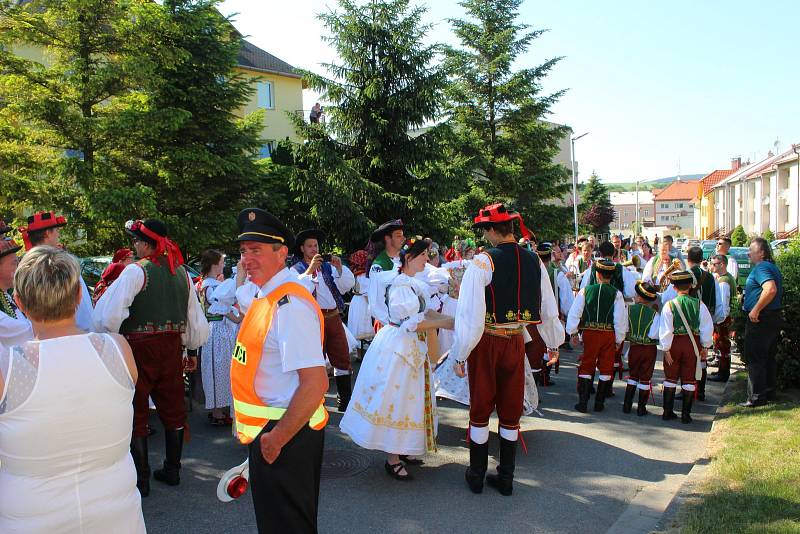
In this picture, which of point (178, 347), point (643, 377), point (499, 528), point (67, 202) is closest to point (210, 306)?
point (178, 347)

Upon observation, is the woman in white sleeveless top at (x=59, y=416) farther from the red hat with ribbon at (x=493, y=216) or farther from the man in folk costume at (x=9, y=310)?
the red hat with ribbon at (x=493, y=216)

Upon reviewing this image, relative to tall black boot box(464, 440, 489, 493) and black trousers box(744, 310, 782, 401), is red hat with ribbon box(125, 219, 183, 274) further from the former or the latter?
black trousers box(744, 310, 782, 401)


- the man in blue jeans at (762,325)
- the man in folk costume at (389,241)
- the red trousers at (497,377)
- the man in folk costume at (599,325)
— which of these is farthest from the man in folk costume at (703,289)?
the red trousers at (497,377)

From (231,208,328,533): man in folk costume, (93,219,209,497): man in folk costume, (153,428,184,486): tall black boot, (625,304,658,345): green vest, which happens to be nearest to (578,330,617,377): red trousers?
(625,304,658,345): green vest

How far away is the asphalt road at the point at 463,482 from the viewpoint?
4625 millimetres

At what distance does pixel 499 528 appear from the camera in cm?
451

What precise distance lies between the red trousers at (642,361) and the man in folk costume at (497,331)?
2880 millimetres

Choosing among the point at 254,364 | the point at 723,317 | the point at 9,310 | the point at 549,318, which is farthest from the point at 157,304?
the point at 723,317

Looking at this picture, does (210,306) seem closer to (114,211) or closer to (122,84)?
(114,211)

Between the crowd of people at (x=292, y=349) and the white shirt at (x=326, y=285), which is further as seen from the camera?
the white shirt at (x=326, y=285)

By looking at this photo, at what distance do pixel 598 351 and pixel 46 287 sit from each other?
6.61m

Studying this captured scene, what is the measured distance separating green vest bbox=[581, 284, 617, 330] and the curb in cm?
220

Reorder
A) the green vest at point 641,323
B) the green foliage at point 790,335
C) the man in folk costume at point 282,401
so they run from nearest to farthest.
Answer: the man in folk costume at point 282,401 → the green vest at point 641,323 → the green foliage at point 790,335

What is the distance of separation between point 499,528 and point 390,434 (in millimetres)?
1300
